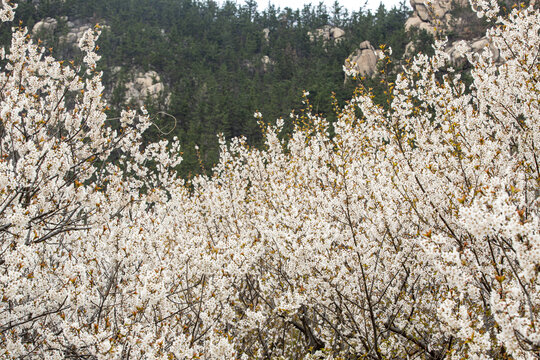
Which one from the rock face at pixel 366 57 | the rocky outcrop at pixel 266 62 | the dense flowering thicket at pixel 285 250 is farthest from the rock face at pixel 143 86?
the dense flowering thicket at pixel 285 250

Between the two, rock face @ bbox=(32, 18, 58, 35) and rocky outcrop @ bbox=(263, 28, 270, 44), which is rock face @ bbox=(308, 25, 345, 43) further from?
rock face @ bbox=(32, 18, 58, 35)

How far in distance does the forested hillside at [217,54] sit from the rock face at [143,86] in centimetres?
134

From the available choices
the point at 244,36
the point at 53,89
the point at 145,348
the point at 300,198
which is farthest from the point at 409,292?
the point at 244,36

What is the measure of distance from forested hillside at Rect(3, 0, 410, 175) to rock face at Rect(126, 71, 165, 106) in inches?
52.6

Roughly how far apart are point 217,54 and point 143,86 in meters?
15.2

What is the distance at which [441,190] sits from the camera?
3.88 metres

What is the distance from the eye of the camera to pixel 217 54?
202 feet

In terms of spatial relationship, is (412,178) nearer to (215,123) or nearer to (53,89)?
(53,89)

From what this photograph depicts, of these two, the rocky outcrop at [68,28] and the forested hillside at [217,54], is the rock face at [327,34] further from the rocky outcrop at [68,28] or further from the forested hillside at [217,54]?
the rocky outcrop at [68,28]

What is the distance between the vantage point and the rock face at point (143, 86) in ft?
165

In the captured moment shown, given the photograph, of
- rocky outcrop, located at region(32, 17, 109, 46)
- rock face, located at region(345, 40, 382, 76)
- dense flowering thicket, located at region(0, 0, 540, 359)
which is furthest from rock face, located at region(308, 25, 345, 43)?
dense flowering thicket, located at region(0, 0, 540, 359)

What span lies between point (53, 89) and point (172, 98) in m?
42.8

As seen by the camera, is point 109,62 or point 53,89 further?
point 109,62

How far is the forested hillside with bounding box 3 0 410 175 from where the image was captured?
39.2 meters
